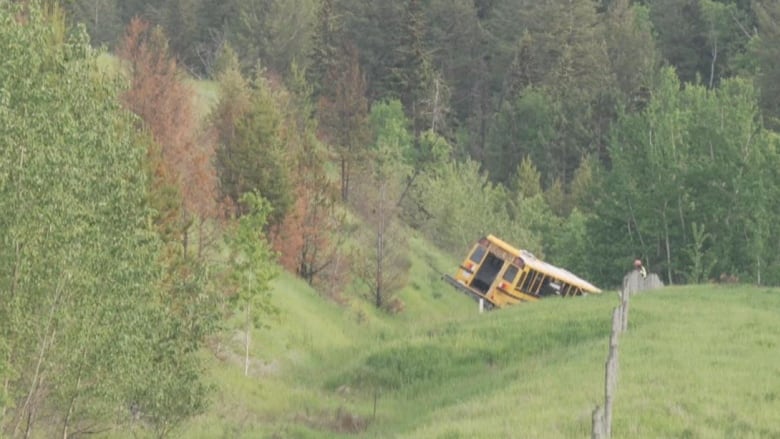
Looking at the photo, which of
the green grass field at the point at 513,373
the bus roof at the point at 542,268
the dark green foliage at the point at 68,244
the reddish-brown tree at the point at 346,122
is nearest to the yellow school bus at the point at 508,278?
the bus roof at the point at 542,268

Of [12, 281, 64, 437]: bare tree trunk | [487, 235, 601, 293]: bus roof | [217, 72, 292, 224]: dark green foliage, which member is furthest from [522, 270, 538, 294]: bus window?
[12, 281, 64, 437]: bare tree trunk

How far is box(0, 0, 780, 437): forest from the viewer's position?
16734 mm

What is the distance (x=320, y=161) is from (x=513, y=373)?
78.4 feet

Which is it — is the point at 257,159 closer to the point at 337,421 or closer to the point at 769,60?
the point at 337,421

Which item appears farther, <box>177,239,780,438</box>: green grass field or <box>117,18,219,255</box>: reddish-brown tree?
<box>117,18,219,255</box>: reddish-brown tree

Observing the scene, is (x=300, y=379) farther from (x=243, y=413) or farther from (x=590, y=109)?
(x=590, y=109)

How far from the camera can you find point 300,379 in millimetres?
32625

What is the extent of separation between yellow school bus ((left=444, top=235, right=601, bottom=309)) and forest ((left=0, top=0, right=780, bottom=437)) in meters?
5.17

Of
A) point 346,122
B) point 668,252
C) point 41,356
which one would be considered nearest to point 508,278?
point 668,252

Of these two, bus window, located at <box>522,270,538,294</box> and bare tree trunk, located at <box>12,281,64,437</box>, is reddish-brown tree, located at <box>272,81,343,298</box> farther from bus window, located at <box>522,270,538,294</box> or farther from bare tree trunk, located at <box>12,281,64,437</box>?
bare tree trunk, located at <box>12,281,64,437</box>

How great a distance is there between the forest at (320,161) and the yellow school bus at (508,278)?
517cm

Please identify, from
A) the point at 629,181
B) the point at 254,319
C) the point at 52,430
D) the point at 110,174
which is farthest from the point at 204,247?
the point at 629,181

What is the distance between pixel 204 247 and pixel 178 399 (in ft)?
50.0

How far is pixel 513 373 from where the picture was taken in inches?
1043
